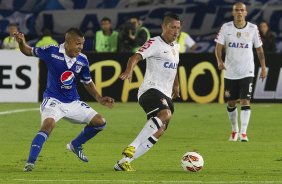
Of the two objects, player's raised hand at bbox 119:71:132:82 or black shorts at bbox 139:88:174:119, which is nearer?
player's raised hand at bbox 119:71:132:82

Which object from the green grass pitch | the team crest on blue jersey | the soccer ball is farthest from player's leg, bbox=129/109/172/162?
the team crest on blue jersey

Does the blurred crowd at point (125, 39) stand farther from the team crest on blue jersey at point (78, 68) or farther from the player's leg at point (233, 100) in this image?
the team crest on blue jersey at point (78, 68)

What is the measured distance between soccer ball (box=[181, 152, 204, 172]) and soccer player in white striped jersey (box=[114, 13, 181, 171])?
1.42 ft

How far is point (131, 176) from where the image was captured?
11.7m

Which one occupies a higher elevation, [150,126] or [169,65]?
[169,65]

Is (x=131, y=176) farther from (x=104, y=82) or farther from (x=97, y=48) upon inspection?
(x=97, y=48)

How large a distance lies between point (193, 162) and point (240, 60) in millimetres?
5135

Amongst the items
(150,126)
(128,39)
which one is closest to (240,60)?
(150,126)

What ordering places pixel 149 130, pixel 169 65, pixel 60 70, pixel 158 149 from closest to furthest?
pixel 149 130, pixel 60 70, pixel 169 65, pixel 158 149

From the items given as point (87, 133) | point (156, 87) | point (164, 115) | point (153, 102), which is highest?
point (156, 87)

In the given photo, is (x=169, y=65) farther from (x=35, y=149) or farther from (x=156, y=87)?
(x=35, y=149)

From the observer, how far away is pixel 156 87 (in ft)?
41.7

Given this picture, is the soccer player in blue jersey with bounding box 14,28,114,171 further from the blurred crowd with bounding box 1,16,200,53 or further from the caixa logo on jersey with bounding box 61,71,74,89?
the blurred crowd with bounding box 1,16,200,53

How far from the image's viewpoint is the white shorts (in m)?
12.5
